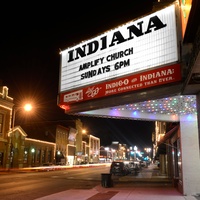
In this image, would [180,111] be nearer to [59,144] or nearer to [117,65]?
[117,65]

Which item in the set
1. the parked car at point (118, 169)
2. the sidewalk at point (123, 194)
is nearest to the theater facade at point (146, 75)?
the sidewalk at point (123, 194)

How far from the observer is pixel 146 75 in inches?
440

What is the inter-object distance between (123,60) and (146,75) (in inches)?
58.0

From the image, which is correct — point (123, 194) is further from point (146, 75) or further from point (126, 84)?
point (146, 75)

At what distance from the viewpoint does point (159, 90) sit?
1062 cm

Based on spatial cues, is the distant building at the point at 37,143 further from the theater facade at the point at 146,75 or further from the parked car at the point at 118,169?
the theater facade at the point at 146,75

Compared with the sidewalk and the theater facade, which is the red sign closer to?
the theater facade

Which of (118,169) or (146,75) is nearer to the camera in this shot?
(146,75)

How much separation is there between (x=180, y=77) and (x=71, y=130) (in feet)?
238

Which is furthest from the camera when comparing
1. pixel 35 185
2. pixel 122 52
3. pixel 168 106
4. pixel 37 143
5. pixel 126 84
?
pixel 37 143

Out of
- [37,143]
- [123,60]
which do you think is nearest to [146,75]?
[123,60]

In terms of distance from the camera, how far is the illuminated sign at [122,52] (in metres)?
10.9

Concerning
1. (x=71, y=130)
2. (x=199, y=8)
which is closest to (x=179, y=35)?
(x=199, y=8)

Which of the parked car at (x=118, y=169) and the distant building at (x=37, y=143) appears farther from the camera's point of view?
the distant building at (x=37, y=143)
